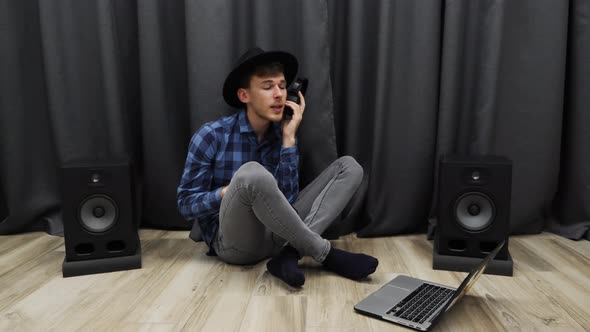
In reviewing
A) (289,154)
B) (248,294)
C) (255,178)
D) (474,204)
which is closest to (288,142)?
(289,154)

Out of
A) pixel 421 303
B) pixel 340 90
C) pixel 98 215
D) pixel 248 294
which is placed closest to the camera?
pixel 421 303

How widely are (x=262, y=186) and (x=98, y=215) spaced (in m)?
0.70

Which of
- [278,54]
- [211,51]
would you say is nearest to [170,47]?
[211,51]

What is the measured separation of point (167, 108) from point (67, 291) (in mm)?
966

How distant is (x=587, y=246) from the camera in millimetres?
2283

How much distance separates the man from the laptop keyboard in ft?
0.72

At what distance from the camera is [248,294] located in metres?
1.74

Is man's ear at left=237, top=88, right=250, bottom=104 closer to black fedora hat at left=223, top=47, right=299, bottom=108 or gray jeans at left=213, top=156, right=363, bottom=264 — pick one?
black fedora hat at left=223, top=47, right=299, bottom=108

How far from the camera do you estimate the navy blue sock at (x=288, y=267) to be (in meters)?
1.75

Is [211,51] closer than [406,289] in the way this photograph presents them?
No

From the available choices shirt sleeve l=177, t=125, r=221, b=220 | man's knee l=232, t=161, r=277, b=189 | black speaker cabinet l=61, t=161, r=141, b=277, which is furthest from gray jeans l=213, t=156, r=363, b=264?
black speaker cabinet l=61, t=161, r=141, b=277

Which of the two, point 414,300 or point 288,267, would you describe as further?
point 288,267

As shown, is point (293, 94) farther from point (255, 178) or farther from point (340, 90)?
point (255, 178)

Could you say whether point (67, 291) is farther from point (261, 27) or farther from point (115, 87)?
point (261, 27)
